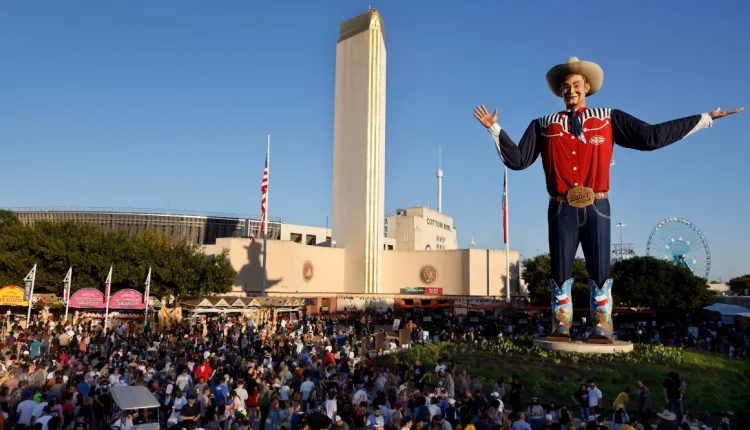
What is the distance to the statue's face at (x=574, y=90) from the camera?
2188 centimetres

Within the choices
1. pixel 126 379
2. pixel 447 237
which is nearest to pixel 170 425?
pixel 126 379

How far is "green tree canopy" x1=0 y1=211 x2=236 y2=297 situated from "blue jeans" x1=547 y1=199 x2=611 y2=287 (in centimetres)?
2741

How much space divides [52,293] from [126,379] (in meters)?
26.5

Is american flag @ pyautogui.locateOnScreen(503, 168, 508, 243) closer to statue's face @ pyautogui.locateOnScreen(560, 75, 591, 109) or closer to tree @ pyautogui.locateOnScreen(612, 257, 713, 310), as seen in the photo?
tree @ pyautogui.locateOnScreen(612, 257, 713, 310)

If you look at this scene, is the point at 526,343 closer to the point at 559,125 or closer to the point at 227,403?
the point at 559,125

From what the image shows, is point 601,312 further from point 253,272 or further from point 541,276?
point 541,276

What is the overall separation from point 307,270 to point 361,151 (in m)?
12.7

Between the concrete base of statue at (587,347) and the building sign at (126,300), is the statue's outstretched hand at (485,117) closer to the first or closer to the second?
the concrete base of statue at (587,347)

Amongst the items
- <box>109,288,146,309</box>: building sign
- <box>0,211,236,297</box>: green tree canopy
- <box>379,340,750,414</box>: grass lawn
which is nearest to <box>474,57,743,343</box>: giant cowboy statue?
<box>379,340,750,414</box>: grass lawn

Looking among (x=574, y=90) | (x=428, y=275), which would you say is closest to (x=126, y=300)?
(x=574, y=90)

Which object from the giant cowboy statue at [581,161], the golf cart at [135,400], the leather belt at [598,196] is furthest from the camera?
the leather belt at [598,196]

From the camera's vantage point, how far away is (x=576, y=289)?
169 ft

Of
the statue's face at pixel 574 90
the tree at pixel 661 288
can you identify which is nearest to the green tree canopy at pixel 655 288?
the tree at pixel 661 288

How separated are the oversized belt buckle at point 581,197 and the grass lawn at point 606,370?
5.27 metres
